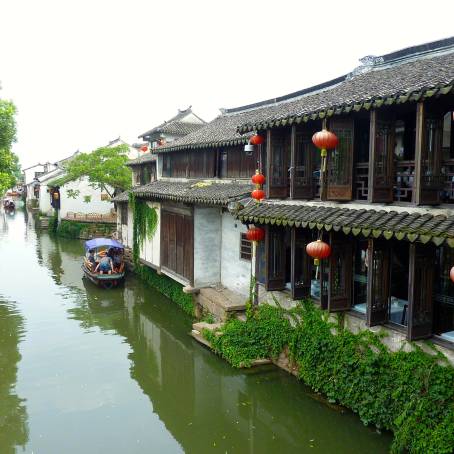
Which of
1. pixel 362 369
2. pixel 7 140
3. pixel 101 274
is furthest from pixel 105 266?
pixel 362 369

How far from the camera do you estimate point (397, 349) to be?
344 inches

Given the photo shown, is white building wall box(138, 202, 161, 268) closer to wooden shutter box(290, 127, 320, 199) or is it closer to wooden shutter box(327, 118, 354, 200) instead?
wooden shutter box(290, 127, 320, 199)

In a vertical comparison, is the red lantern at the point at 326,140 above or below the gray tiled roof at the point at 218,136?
below

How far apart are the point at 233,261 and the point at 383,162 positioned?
303 inches

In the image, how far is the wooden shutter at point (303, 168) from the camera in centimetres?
1081

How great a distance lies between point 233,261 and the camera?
15625 millimetres

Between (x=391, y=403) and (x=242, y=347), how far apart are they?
4.48m

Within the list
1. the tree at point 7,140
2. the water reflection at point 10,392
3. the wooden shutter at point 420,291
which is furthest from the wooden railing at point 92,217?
the wooden shutter at point 420,291

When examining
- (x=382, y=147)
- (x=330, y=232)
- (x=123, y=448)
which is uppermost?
(x=382, y=147)

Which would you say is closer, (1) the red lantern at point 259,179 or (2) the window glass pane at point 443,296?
(2) the window glass pane at point 443,296

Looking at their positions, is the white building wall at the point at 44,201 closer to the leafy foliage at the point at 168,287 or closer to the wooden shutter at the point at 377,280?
the leafy foliage at the point at 168,287

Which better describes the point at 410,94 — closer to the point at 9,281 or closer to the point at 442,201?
the point at 442,201

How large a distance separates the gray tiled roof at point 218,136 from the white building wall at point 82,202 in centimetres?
2275

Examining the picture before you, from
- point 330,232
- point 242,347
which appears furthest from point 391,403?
point 242,347
